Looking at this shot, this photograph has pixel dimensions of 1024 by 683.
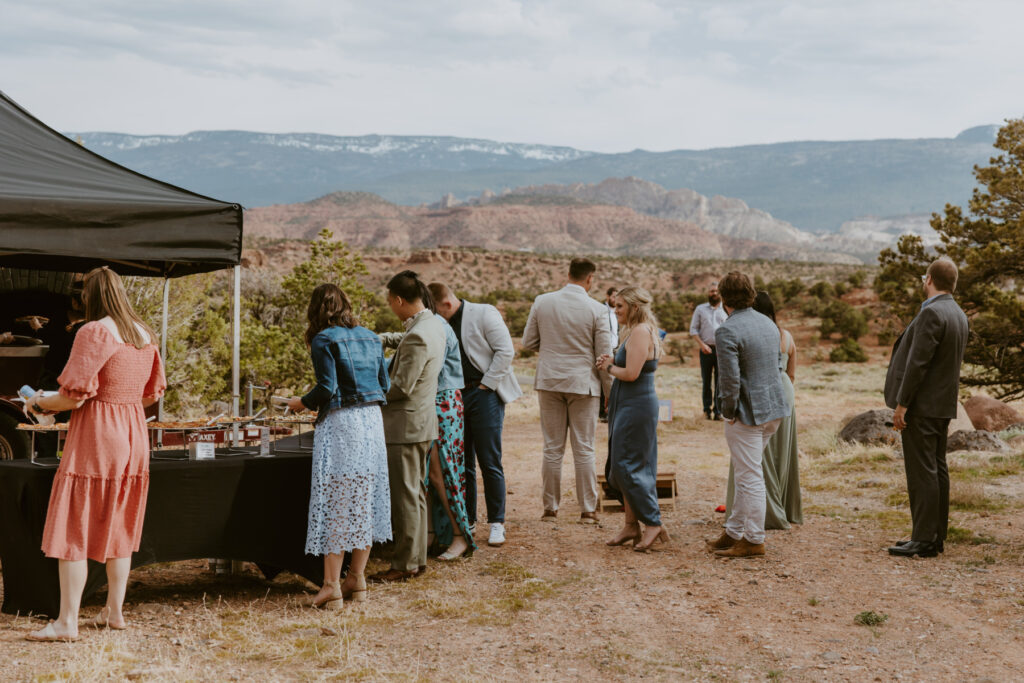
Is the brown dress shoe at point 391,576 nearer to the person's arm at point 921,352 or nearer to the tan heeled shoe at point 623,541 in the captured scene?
the tan heeled shoe at point 623,541

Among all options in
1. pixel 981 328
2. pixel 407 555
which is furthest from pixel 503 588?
pixel 981 328

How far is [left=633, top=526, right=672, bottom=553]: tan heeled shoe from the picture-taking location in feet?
21.0

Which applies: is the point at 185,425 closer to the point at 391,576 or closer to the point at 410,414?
the point at 410,414

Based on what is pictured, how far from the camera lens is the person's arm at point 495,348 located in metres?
6.40

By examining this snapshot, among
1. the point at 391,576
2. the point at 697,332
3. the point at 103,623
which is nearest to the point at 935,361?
the point at 391,576

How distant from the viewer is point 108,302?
438 cm

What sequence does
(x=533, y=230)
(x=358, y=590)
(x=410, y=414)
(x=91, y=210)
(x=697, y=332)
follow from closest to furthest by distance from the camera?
(x=358, y=590) < (x=91, y=210) < (x=410, y=414) < (x=697, y=332) < (x=533, y=230)

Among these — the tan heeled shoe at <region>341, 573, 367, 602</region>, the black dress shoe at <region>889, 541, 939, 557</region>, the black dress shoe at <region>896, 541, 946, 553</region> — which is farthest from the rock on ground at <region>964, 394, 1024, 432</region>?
the tan heeled shoe at <region>341, 573, 367, 602</region>

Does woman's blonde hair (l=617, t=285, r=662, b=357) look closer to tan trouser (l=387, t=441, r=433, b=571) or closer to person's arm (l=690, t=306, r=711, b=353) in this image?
tan trouser (l=387, t=441, r=433, b=571)

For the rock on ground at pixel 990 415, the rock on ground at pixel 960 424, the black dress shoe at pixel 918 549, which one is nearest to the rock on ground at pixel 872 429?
the rock on ground at pixel 960 424

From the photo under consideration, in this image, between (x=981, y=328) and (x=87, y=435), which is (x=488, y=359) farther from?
(x=981, y=328)

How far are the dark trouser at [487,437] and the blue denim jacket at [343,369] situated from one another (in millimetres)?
1503

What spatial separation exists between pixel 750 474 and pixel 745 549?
52 centimetres

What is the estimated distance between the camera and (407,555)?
5.60 metres
